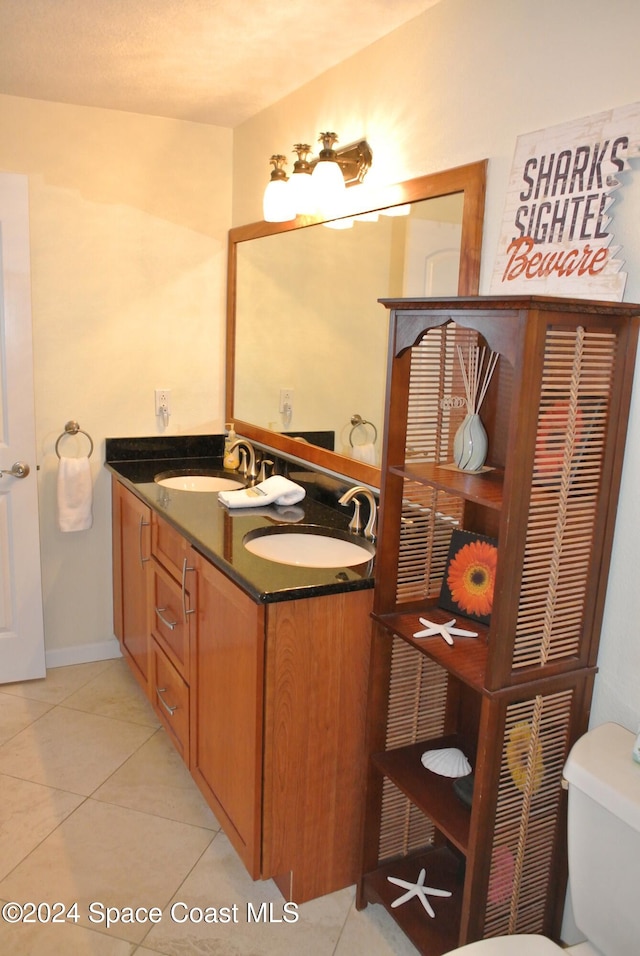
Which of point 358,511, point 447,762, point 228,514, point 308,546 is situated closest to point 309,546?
point 308,546

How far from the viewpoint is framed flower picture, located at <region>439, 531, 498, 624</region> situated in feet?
5.57

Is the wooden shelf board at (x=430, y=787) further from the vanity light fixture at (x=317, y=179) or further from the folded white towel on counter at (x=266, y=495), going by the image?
the vanity light fixture at (x=317, y=179)

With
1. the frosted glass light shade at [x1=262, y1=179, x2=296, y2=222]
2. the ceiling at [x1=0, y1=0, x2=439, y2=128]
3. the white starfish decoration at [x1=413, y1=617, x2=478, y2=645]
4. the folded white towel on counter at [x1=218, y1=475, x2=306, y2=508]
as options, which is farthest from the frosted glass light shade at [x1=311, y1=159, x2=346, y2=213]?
the white starfish decoration at [x1=413, y1=617, x2=478, y2=645]

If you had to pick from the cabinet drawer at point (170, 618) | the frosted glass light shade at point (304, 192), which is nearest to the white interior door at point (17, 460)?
the cabinet drawer at point (170, 618)

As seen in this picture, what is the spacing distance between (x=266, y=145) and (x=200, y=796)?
2363mm

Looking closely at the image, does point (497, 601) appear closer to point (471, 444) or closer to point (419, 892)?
point (471, 444)

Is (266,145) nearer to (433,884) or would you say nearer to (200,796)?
(200,796)

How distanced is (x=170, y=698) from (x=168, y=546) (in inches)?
20.5

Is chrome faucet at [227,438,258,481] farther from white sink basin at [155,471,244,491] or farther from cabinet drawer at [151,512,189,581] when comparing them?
cabinet drawer at [151,512,189,581]

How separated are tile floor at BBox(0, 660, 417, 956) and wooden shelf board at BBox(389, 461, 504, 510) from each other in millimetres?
1168

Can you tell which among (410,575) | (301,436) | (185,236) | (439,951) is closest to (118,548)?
(301,436)

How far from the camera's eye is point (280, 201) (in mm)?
2486

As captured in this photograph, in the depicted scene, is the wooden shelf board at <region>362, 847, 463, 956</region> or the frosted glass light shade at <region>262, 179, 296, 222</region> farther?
the frosted glass light shade at <region>262, 179, 296, 222</region>

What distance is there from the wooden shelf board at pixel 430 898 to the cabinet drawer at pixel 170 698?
2.37 feet
